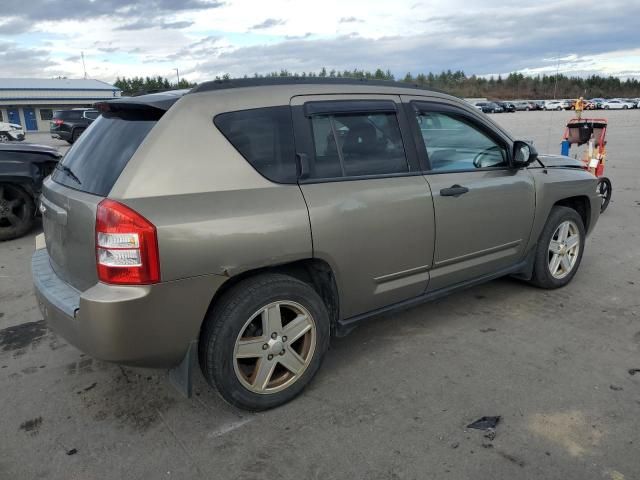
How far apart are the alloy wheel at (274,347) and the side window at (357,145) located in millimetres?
830

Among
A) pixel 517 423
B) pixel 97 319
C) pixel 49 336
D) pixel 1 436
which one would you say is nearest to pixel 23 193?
pixel 49 336

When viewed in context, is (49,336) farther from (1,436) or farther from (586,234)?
(586,234)

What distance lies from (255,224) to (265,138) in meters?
0.52

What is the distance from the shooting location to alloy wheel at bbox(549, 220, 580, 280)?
15.1ft

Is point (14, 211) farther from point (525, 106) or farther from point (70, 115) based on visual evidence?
point (525, 106)

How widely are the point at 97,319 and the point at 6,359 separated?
5.68 feet

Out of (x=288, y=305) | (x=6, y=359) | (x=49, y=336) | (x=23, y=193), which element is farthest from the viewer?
(x=23, y=193)

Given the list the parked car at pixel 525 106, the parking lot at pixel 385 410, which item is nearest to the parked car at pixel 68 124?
the parking lot at pixel 385 410

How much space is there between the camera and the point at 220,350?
269cm

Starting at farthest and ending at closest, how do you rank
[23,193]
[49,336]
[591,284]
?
1. [23,193]
2. [591,284]
3. [49,336]

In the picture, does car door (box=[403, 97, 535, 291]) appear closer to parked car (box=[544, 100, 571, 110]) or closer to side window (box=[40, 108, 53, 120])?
side window (box=[40, 108, 53, 120])

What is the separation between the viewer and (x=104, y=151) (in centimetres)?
286

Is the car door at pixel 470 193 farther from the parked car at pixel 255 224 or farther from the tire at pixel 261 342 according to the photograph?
the tire at pixel 261 342

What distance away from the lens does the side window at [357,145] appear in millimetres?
3080
